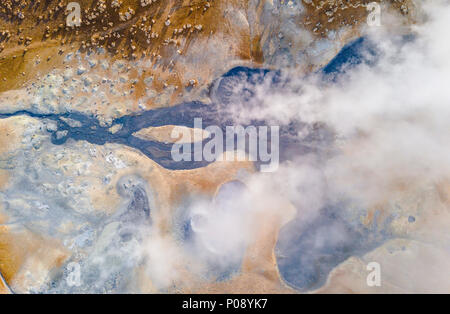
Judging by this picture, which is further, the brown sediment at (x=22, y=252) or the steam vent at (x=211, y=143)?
the brown sediment at (x=22, y=252)

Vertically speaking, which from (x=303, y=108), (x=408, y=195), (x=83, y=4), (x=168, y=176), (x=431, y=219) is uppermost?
(x=83, y=4)

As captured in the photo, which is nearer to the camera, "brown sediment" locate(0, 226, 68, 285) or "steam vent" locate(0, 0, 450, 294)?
"steam vent" locate(0, 0, 450, 294)

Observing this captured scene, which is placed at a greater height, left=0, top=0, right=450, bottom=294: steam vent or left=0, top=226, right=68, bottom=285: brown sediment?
left=0, top=0, right=450, bottom=294: steam vent

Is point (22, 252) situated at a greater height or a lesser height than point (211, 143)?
lesser

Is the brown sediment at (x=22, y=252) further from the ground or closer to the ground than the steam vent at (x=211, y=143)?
closer to the ground
